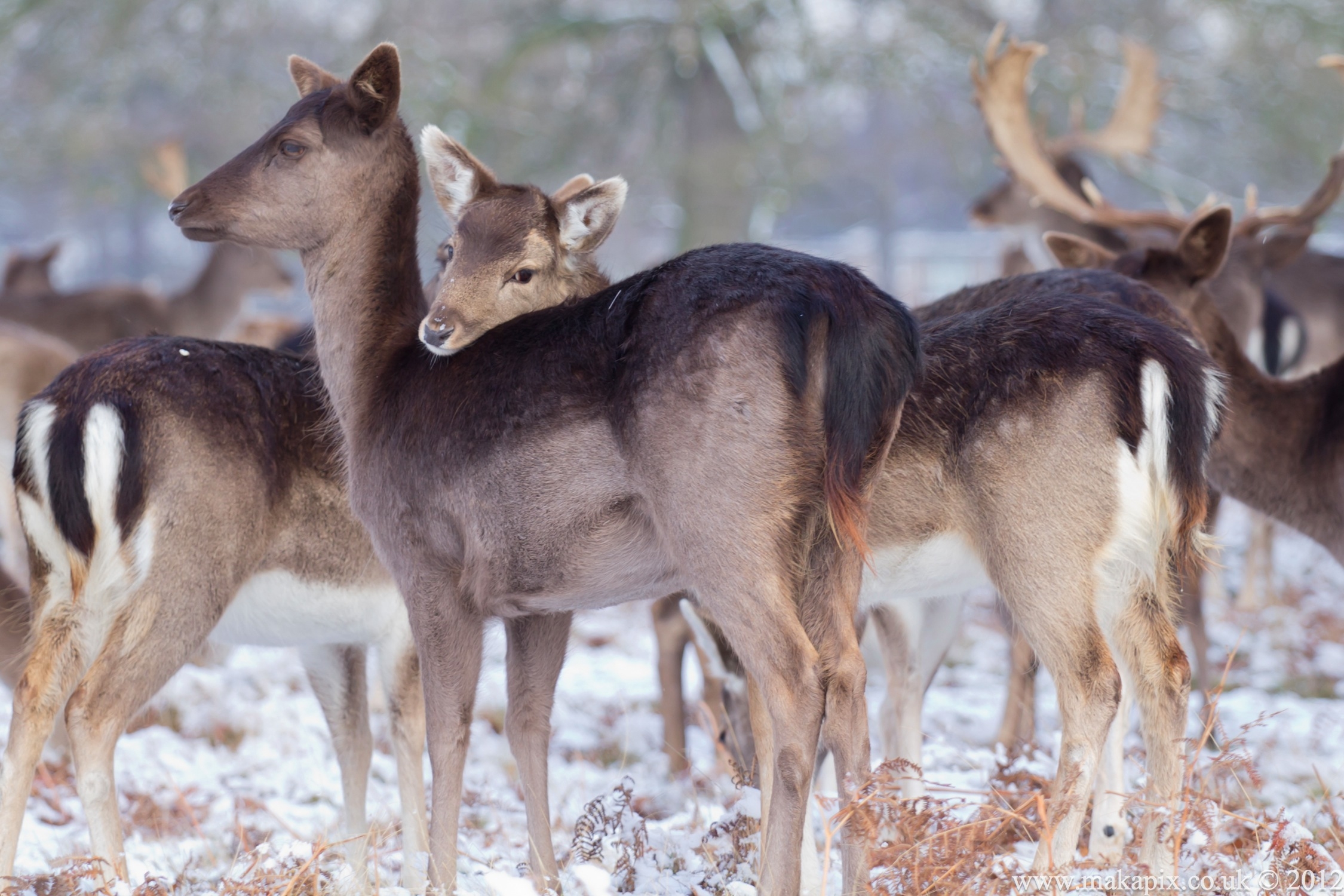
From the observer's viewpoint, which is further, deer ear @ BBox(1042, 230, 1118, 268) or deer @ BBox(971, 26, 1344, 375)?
deer @ BBox(971, 26, 1344, 375)

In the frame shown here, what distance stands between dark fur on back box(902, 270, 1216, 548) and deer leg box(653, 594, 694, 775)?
2.15 meters

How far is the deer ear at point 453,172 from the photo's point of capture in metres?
4.15

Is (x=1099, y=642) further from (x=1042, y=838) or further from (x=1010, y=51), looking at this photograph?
(x=1010, y=51)

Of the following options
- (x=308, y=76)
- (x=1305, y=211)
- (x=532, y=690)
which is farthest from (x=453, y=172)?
(x=1305, y=211)

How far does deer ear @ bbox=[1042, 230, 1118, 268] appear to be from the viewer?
234 inches

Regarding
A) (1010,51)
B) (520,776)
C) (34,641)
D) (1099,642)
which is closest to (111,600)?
(34,641)

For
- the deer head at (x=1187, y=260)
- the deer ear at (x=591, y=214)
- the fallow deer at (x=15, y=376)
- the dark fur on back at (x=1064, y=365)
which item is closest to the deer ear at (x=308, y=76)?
the deer ear at (x=591, y=214)

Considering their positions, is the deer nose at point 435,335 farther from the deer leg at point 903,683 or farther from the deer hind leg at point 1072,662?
the deer leg at point 903,683

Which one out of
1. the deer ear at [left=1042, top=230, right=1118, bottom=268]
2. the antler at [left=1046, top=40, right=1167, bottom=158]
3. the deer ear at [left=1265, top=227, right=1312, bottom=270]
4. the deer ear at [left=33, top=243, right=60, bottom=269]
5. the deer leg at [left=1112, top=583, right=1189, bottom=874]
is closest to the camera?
the deer leg at [left=1112, top=583, right=1189, bottom=874]

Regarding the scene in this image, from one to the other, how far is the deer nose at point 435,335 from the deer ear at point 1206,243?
10.5ft

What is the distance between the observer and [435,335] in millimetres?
3639

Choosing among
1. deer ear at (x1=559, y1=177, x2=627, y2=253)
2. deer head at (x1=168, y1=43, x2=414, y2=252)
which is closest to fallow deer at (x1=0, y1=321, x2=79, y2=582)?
deer head at (x1=168, y1=43, x2=414, y2=252)

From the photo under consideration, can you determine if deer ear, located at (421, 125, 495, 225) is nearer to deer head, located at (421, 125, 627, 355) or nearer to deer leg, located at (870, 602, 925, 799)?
deer head, located at (421, 125, 627, 355)

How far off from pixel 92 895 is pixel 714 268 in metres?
2.20
